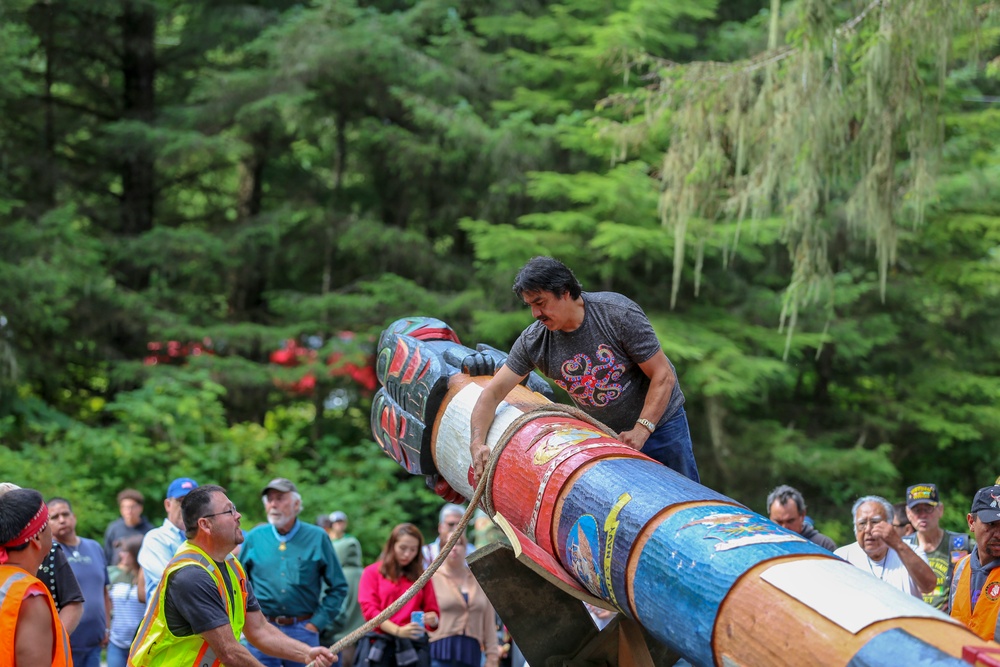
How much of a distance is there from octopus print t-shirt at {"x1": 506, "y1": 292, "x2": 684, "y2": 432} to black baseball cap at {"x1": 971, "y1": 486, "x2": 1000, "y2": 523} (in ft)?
3.80

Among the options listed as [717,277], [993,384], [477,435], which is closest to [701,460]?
[717,277]

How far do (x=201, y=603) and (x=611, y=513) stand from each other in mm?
1553

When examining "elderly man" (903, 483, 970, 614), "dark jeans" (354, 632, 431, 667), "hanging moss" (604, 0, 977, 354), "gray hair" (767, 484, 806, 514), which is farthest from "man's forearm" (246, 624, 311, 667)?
"hanging moss" (604, 0, 977, 354)

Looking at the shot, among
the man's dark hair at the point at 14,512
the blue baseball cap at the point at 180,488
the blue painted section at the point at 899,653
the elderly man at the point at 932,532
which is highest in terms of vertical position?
the blue painted section at the point at 899,653

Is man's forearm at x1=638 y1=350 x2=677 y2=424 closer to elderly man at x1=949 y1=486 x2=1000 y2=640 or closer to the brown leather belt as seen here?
elderly man at x1=949 y1=486 x2=1000 y2=640

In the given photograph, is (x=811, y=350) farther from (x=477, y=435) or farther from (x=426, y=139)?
(x=477, y=435)

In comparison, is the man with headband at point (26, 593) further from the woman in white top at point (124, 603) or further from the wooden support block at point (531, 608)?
the woman in white top at point (124, 603)

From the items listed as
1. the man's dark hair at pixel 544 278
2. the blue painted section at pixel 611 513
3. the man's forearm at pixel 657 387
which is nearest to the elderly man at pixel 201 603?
the blue painted section at pixel 611 513

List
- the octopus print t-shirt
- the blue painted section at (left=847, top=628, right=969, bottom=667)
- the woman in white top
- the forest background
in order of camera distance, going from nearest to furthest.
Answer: the blue painted section at (left=847, top=628, right=969, bottom=667), the octopus print t-shirt, the woman in white top, the forest background

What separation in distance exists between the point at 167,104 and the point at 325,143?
2.32 m

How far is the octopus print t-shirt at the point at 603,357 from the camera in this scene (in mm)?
3869

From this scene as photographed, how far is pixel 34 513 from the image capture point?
10.7 ft

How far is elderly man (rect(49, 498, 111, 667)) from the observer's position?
591 centimetres

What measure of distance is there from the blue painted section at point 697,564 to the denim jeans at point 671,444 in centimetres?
108
